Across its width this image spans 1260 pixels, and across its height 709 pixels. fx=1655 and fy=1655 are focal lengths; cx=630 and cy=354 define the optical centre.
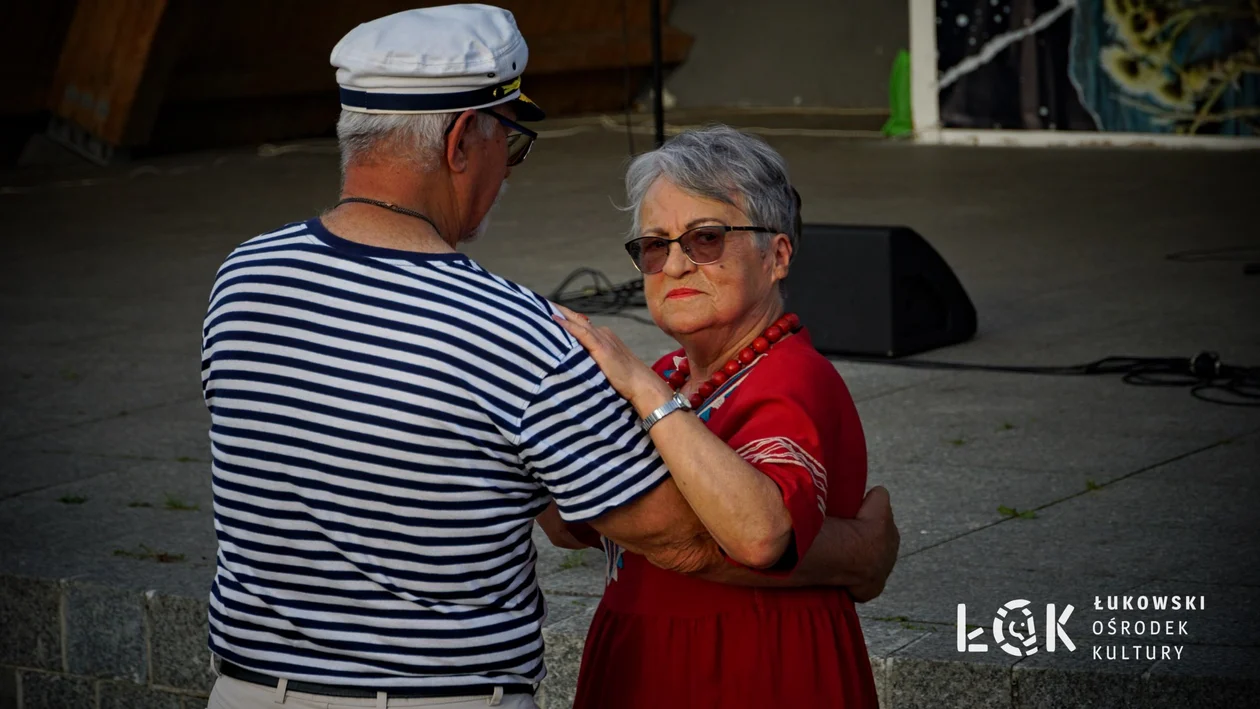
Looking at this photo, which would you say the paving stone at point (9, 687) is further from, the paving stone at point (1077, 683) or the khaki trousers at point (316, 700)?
the paving stone at point (1077, 683)

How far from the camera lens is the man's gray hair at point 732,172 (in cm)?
262

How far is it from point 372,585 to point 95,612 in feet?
8.79

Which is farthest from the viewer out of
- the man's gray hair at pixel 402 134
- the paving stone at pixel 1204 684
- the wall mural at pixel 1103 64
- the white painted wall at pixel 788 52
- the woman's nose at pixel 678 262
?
the white painted wall at pixel 788 52

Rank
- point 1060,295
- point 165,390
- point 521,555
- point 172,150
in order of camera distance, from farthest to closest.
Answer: point 172,150
point 1060,295
point 165,390
point 521,555

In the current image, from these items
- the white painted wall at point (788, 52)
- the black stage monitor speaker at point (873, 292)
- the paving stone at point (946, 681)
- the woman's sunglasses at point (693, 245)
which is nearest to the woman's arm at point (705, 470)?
the woman's sunglasses at point (693, 245)

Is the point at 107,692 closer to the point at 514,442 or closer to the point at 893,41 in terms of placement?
the point at 514,442

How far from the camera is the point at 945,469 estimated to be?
5598 mm

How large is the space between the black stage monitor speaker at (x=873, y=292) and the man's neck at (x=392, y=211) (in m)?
5.42

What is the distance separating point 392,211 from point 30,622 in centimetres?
298

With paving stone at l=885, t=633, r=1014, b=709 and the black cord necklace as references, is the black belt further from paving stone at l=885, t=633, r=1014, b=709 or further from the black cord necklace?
paving stone at l=885, t=633, r=1014, b=709

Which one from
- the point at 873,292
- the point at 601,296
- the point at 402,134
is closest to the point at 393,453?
the point at 402,134

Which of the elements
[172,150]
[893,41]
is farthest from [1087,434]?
[893,41]

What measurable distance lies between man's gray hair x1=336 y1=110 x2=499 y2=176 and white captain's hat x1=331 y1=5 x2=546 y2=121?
0.01m

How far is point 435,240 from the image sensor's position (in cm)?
220
